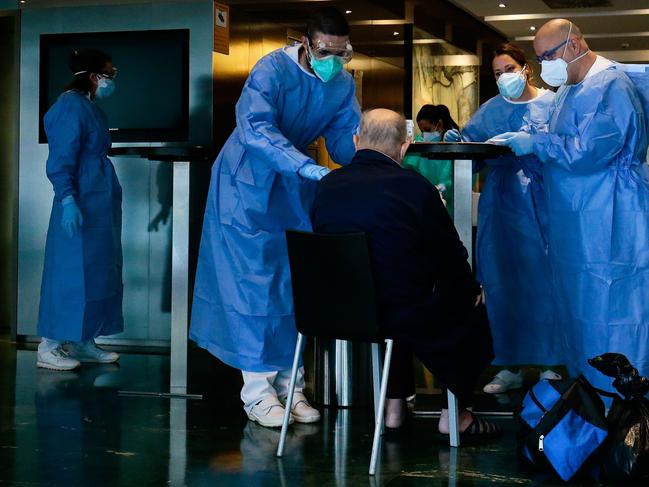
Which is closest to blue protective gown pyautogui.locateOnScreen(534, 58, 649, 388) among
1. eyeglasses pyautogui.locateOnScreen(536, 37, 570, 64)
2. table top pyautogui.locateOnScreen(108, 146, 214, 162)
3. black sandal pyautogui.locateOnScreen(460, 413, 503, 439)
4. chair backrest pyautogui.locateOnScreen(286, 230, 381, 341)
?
eyeglasses pyautogui.locateOnScreen(536, 37, 570, 64)

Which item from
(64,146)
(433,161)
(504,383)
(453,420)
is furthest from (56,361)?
(453,420)

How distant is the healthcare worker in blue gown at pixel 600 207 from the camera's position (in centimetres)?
379

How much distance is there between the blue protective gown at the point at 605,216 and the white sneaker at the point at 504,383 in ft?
2.31

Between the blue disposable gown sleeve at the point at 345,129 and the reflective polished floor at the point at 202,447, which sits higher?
the blue disposable gown sleeve at the point at 345,129

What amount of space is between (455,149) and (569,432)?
1.16 metres

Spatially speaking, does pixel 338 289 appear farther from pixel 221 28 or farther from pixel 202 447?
pixel 221 28

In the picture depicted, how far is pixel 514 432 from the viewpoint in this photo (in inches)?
149

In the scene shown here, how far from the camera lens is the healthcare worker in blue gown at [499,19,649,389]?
12.5 ft

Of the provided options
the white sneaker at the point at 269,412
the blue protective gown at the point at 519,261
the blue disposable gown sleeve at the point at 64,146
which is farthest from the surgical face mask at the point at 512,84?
the blue disposable gown sleeve at the point at 64,146

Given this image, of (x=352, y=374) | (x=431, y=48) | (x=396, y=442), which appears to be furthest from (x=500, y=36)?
(x=396, y=442)

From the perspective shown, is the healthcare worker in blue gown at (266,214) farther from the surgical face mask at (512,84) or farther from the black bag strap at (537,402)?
the black bag strap at (537,402)

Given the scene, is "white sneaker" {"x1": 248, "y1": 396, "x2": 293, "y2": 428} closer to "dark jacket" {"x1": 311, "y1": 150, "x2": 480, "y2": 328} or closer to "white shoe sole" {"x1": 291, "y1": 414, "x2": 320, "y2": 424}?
"white shoe sole" {"x1": 291, "y1": 414, "x2": 320, "y2": 424}

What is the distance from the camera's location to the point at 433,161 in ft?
19.1

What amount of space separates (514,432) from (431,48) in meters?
5.14
